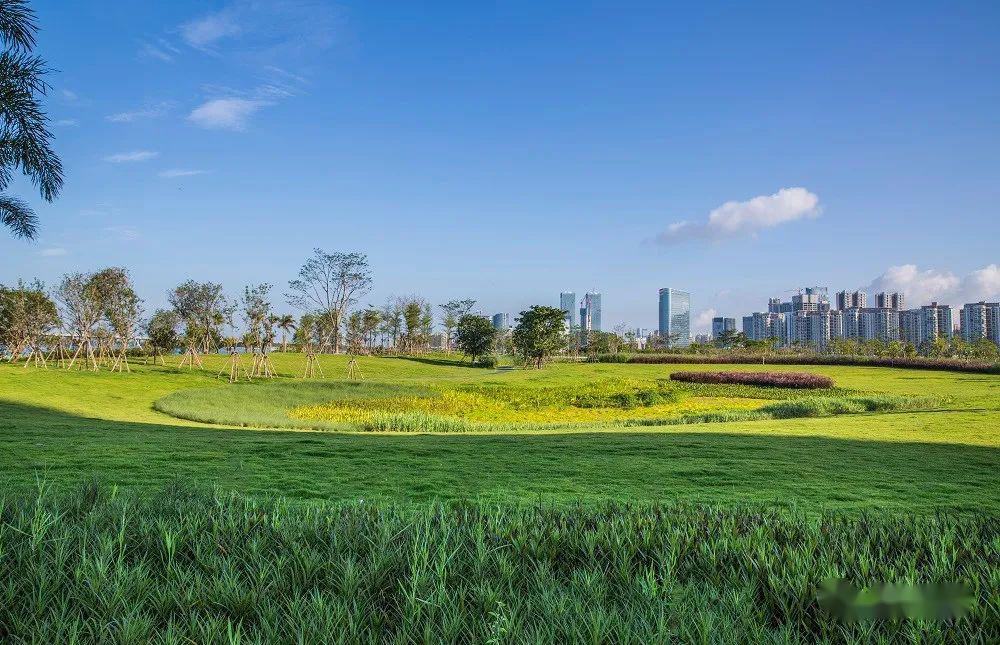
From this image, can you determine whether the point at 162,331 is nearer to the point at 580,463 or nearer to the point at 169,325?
the point at 169,325

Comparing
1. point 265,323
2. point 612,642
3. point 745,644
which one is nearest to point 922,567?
point 745,644

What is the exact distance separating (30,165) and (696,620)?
10.0m

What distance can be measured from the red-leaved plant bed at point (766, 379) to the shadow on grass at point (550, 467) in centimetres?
1834

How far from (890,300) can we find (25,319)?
4841 inches

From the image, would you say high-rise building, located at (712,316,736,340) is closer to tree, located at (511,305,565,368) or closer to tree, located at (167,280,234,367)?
tree, located at (511,305,565,368)

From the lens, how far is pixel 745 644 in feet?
7.68

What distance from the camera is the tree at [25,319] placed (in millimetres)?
31969

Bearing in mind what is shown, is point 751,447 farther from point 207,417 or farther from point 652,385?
point 652,385

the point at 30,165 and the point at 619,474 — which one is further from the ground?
the point at 30,165

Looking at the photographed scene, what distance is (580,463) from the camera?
23.0 ft

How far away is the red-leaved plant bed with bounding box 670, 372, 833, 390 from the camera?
25675 mm

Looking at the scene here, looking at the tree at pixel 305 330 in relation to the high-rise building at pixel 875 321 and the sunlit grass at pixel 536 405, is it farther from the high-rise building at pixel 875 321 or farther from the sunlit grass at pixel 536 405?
the high-rise building at pixel 875 321

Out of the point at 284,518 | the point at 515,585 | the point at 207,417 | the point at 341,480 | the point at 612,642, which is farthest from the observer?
the point at 207,417

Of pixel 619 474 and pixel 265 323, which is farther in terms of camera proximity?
pixel 265 323
